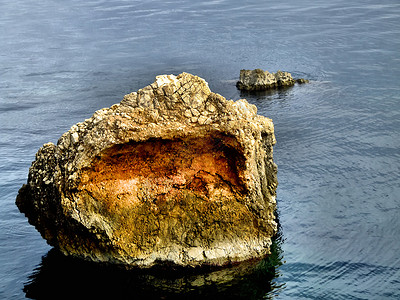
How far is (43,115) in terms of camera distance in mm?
38500

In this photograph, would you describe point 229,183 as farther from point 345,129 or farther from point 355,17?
point 355,17

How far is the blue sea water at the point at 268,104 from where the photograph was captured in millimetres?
19984

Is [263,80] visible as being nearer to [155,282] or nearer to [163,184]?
[163,184]

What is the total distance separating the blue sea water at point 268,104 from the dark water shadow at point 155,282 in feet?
0.19

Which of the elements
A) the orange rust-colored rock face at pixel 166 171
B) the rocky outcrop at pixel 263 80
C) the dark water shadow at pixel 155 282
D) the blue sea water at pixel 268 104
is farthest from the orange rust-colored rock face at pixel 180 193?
the rocky outcrop at pixel 263 80

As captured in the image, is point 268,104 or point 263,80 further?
point 263,80

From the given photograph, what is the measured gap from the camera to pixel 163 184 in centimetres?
1986

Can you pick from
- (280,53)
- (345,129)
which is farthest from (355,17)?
(345,129)

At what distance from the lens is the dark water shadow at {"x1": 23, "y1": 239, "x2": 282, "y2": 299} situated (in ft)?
62.1

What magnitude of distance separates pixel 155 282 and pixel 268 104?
21612mm

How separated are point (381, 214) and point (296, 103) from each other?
626 inches

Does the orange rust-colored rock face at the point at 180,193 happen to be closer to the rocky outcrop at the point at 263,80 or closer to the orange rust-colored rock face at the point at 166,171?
the orange rust-colored rock face at the point at 166,171

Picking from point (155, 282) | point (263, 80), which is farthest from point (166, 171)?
point (263, 80)

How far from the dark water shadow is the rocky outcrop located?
22569mm
